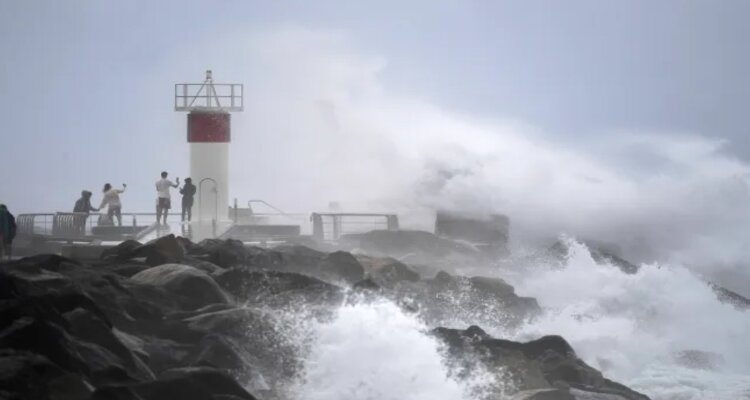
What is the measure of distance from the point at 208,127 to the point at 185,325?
15329mm

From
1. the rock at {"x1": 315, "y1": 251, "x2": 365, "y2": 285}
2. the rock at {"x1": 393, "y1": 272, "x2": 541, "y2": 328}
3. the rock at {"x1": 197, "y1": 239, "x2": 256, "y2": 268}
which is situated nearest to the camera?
the rock at {"x1": 393, "y1": 272, "x2": 541, "y2": 328}

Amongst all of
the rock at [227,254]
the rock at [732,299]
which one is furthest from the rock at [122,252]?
the rock at [732,299]

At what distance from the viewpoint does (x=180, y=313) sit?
1290cm

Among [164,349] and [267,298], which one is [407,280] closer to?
[267,298]

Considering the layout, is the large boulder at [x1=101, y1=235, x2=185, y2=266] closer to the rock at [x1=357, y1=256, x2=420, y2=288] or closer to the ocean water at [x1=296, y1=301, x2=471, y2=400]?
the ocean water at [x1=296, y1=301, x2=471, y2=400]

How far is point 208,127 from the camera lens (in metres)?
27.5

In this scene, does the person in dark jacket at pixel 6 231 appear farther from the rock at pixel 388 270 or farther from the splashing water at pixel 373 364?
the splashing water at pixel 373 364

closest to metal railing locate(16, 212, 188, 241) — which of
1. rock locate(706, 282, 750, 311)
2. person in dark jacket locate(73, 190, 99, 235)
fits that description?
person in dark jacket locate(73, 190, 99, 235)

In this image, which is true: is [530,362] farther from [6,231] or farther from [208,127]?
[208,127]

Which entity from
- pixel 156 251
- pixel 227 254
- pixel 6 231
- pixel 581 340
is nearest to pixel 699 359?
pixel 581 340

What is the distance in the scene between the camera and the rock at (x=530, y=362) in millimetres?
13000

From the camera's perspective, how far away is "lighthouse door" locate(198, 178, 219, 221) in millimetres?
27109

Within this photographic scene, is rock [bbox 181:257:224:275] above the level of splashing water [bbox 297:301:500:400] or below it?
above

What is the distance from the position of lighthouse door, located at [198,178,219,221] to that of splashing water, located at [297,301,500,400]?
43.4 ft
